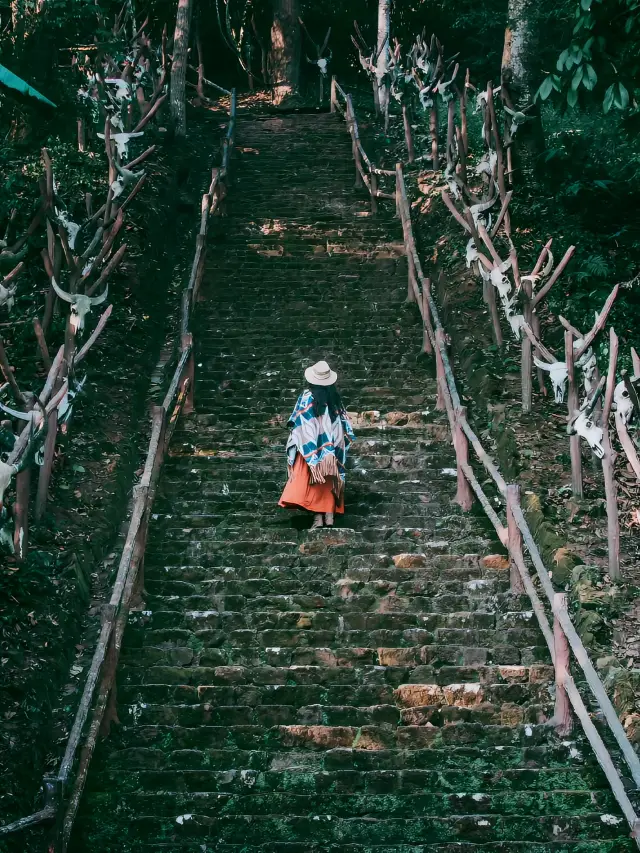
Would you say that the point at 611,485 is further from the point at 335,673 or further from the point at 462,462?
the point at 335,673

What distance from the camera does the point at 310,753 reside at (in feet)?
21.4

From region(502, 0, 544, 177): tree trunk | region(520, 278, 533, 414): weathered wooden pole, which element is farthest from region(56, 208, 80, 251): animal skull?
region(502, 0, 544, 177): tree trunk

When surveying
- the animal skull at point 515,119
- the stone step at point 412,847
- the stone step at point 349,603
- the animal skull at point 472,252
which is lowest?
the stone step at point 412,847

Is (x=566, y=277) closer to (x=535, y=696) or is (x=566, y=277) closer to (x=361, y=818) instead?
(x=535, y=696)

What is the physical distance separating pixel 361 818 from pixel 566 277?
8.58 m

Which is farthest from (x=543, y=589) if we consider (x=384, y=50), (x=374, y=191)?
(x=384, y=50)

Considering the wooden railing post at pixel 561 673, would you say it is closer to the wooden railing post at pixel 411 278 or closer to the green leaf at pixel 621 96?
the green leaf at pixel 621 96

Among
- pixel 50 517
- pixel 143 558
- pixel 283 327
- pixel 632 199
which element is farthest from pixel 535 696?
pixel 632 199

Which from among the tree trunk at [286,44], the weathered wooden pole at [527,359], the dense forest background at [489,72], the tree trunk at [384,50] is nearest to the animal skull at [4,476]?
the weathered wooden pole at [527,359]

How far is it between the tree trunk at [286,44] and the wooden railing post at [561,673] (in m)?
19.6

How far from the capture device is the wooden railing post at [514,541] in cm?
785

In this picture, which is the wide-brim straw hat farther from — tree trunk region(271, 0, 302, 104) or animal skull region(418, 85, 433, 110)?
tree trunk region(271, 0, 302, 104)

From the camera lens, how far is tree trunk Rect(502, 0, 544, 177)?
1574 cm

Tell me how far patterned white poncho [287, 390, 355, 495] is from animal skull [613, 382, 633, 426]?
230cm
